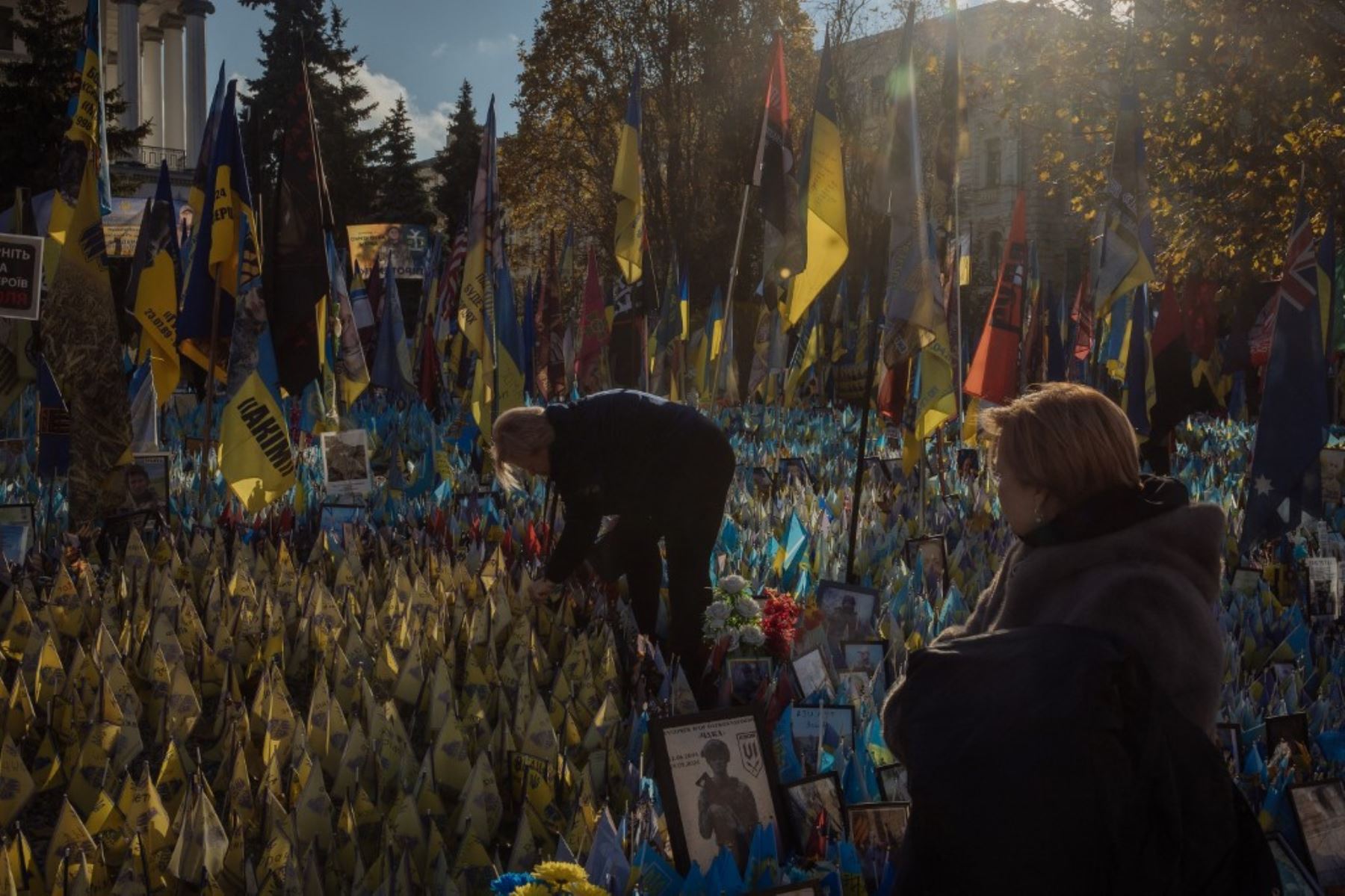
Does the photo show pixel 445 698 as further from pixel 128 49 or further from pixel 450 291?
pixel 128 49

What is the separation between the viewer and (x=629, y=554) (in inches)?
225

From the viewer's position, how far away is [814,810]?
3.43m

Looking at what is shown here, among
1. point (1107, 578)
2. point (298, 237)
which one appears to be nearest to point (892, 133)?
point (298, 237)

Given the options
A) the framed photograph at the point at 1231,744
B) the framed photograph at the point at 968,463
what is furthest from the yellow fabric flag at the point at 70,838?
the framed photograph at the point at 968,463

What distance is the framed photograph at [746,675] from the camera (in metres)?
4.81

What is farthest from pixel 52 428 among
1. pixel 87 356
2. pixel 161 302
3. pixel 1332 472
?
pixel 1332 472

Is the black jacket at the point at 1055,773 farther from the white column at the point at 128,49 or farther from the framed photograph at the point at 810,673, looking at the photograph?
the white column at the point at 128,49

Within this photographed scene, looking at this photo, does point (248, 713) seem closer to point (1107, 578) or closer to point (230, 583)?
point (230, 583)

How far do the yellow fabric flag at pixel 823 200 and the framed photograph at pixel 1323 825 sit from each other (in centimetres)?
428

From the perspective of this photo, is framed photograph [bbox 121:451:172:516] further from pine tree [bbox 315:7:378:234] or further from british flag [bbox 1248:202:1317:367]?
pine tree [bbox 315:7:378:234]

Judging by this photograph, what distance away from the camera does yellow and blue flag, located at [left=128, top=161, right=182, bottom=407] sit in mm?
8312

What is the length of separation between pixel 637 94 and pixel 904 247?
15.4 feet

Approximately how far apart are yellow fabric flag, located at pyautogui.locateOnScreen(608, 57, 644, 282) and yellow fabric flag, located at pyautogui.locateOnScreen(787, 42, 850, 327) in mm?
2552

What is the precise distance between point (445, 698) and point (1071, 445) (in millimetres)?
2778
